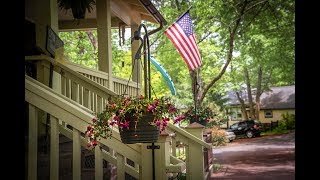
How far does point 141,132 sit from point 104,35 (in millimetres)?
4641

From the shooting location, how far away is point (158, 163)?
3752 millimetres

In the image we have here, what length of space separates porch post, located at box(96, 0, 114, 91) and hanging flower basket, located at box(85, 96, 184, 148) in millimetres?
4254

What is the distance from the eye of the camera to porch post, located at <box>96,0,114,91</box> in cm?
791

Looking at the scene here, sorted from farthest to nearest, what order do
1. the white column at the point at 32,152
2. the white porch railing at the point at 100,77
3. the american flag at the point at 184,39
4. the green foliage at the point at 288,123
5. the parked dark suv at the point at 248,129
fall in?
the green foliage at the point at 288,123, the parked dark suv at the point at 248,129, the american flag at the point at 184,39, the white porch railing at the point at 100,77, the white column at the point at 32,152

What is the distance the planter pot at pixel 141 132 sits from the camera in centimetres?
364

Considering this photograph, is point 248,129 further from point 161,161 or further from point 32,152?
point 32,152

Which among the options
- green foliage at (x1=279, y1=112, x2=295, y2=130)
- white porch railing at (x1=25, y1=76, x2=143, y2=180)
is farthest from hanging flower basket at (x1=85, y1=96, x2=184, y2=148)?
green foliage at (x1=279, y1=112, x2=295, y2=130)

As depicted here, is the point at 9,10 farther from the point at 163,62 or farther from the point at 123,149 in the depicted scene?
the point at 163,62

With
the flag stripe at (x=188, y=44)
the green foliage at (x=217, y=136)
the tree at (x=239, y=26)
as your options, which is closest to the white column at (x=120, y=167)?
the flag stripe at (x=188, y=44)

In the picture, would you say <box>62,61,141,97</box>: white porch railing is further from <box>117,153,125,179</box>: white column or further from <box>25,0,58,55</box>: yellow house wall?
<box>117,153,125,179</box>: white column

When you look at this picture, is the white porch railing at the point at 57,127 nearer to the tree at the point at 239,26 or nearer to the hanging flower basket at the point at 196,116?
the hanging flower basket at the point at 196,116

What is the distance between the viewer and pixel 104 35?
7.91 m
